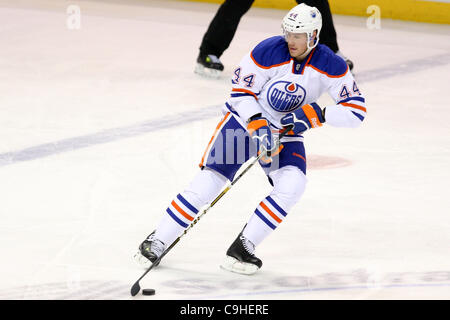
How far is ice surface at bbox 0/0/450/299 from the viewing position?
326 centimetres

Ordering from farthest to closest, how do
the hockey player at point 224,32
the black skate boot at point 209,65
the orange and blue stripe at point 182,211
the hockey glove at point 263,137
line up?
the black skate boot at point 209,65 < the hockey player at point 224,32 < the orange and blue stripe at point 182,211 < the hockey glove at point 263,137

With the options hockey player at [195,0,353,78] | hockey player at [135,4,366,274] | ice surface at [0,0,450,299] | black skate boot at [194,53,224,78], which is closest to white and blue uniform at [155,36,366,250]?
hockey player at [135,4,366,274]

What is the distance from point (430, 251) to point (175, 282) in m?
1.01

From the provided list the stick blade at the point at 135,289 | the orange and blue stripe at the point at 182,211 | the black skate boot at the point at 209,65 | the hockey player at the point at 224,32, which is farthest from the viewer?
the black skate boot at the point at 209,65

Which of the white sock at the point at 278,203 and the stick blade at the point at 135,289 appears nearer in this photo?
the stick blade at the point at 135,289

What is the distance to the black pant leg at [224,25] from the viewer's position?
6.20 metres

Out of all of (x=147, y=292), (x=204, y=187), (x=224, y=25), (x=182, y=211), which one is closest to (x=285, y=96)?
(x=204, y=187)

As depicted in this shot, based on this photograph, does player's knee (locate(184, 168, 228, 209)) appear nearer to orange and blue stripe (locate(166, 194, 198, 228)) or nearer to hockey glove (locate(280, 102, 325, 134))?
orange and blue stripe (locate(166, 194, 198, 228))

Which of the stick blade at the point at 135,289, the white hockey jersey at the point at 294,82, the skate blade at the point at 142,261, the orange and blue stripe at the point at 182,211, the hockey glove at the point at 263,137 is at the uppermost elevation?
the white hockey jersey at the point at 294,82

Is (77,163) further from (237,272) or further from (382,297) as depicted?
(382,297)

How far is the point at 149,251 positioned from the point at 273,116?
0.65 meters

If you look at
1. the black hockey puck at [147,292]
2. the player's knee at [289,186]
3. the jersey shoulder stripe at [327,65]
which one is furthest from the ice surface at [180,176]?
the jersey shoulder stripe at [327,65]

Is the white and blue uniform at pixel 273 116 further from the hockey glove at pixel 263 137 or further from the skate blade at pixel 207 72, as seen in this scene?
the skate blade at pixel 207 72

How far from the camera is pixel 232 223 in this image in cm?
380
